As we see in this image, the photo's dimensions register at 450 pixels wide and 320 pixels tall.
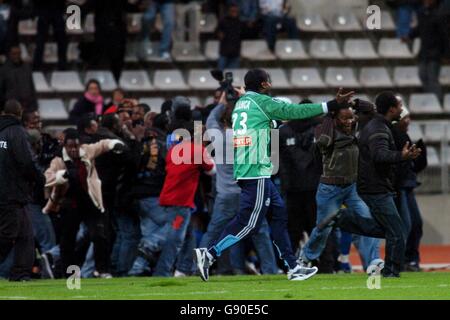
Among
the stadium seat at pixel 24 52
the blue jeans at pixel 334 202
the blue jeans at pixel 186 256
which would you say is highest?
the stadium seat at pixel 24 52

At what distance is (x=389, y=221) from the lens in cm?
1477

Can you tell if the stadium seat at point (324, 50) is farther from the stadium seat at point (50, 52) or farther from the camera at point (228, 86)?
the camera at point (228, 86)

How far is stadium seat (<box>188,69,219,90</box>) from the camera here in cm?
2555

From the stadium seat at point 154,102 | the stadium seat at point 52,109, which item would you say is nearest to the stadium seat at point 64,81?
the stadium seat at point 52,109

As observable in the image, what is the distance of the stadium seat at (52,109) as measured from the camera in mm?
24688

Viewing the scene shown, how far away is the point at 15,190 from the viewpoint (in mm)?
15391

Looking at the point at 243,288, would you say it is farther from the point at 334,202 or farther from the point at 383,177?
the point at 334,202

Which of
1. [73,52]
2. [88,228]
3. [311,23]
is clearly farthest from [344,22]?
[88,228]

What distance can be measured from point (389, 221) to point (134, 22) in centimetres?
1272

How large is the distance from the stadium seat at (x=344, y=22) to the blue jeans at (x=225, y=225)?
34.4 ft

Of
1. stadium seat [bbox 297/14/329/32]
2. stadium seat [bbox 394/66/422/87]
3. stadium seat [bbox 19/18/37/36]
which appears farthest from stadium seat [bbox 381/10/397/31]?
stadium seat [bbox 19/18/37/36]
